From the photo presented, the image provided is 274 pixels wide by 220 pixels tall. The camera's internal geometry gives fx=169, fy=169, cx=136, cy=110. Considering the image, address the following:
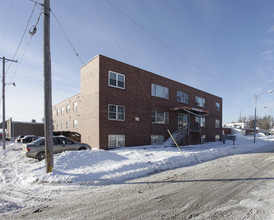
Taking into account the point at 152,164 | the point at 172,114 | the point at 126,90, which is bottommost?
the point at 152,164

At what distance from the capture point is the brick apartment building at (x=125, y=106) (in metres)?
15.4

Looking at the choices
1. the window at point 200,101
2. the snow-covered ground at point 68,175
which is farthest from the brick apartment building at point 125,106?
the snow-covered ground at point 68,175

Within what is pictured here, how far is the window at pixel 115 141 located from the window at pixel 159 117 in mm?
4771

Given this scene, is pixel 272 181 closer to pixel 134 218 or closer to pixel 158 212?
pixel 158 212

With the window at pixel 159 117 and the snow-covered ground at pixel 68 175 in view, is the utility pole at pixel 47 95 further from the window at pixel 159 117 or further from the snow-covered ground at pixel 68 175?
the window at pixel 159 117

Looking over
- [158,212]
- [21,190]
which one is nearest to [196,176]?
[158,212]

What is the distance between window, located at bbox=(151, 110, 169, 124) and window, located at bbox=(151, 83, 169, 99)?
2.12 m

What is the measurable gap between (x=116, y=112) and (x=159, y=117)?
6.18 m

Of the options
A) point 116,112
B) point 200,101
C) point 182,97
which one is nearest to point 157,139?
point 116,112

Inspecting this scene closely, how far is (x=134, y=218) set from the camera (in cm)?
373

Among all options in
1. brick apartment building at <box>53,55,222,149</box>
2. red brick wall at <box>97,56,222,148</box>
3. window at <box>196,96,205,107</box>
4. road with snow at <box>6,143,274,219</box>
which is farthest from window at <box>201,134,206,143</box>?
road with snow at <box>6,143,274,219</box>

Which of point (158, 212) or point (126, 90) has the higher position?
point (126, 90)

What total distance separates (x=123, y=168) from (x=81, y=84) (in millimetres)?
12743

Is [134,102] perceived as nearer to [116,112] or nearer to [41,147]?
[116,112]
